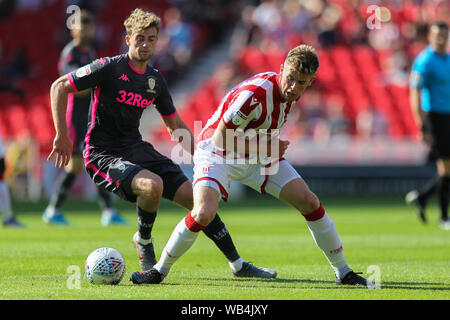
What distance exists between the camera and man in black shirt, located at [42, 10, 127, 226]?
456 inches

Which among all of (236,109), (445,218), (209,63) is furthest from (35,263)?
(209,63)

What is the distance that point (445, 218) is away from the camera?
39.4ft

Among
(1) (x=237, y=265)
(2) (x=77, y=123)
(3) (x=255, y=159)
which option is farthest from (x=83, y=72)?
(2) (x=77, y=123)

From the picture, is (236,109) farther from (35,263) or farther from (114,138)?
(35,263)

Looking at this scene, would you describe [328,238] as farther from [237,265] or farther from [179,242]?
[179,242]

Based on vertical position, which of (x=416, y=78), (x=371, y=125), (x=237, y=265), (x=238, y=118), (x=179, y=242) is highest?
(x=238, y=118)

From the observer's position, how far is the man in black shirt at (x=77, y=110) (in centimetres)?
1159

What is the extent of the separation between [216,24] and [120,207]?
12139 mm

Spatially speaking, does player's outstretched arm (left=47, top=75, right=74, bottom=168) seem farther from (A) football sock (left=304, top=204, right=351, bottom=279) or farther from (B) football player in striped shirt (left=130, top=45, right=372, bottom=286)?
(A) football sock (left=304, top=204, right=351, bottom=279)

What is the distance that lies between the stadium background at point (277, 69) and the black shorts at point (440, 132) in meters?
4.82

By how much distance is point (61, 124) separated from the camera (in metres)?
6.75

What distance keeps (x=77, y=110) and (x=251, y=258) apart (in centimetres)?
456

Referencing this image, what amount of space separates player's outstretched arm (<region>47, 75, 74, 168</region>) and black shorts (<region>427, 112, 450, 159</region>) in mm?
6505

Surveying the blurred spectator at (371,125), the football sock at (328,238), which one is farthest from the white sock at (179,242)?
the blurred spectator at (371,125)
